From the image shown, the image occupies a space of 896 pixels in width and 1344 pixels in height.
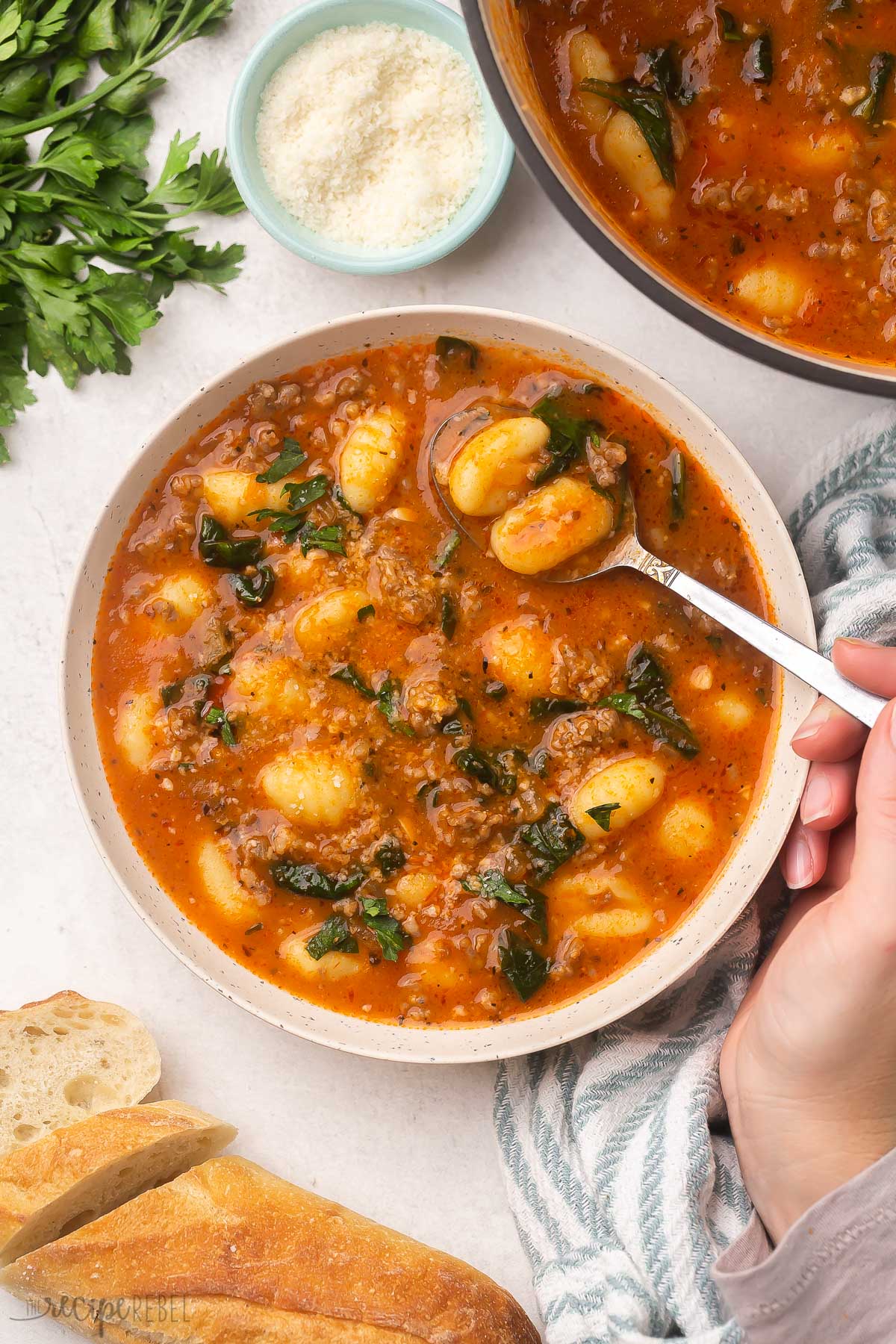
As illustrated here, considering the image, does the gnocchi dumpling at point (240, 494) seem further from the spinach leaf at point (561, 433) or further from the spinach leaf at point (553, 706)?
the spinach leaf at point (553, 706)

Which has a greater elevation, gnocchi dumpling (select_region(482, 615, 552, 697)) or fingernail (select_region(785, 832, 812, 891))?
gnocchi dumpling (select_region(482, 615, 552, 697))

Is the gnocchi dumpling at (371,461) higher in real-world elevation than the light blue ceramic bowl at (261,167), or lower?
lower

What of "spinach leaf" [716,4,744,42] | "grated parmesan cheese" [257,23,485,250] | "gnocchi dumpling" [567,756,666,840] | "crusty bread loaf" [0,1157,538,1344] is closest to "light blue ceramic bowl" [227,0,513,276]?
"grated parmesan cheese" [257,23,485,250]

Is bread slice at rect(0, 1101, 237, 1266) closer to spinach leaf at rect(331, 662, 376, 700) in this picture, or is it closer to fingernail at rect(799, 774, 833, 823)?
spinach leaf at rect(331, 662, 376, 700)

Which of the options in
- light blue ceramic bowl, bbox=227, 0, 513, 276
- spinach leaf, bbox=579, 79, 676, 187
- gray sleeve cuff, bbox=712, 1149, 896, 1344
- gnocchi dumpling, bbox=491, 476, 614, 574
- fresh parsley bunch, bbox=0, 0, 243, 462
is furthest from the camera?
fresh parsley bunch, bbox=0, 0, 243, 462

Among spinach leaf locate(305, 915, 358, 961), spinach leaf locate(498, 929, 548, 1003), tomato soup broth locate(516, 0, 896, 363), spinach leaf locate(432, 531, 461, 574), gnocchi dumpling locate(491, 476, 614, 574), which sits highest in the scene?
tomato soup broth locate(516, 0, 896, 363)

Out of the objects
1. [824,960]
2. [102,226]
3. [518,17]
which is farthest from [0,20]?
[824,960]

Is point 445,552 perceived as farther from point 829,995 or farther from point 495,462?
point 829,995

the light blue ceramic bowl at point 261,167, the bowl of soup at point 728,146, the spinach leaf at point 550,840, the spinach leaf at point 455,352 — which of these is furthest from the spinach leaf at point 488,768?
the light blue ceramic bowl at point 261,167
